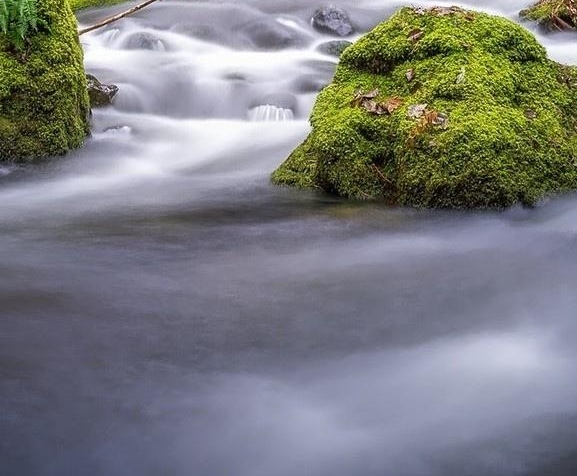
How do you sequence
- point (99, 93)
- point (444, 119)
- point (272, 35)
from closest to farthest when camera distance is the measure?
point (444, 119), point (99, 93), point (272, 35)

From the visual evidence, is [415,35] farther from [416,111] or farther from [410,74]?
[416,111]

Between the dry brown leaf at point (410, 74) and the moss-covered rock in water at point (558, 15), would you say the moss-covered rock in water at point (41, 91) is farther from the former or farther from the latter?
the moss-covered rock in water at point (558, 15)

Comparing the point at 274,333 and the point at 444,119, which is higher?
the point at 444,119

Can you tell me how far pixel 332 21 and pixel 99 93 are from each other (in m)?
5.85

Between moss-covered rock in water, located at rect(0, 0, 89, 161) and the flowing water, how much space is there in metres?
0.39

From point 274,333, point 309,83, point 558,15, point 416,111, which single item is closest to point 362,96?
point 416,111

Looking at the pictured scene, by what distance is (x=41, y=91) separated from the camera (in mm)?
7238

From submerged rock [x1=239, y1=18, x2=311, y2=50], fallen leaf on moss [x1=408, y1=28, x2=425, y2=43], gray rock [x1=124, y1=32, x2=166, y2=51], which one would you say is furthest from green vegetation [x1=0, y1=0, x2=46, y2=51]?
submerged rock [x1=239, y1=18, x2=311, y2=50]

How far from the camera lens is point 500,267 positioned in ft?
14.6

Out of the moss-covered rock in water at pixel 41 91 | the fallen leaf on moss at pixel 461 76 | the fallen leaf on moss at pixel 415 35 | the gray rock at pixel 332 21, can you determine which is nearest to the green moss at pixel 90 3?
the gray rock at pixel 332 21

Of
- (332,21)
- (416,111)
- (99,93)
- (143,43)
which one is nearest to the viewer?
(416,111)

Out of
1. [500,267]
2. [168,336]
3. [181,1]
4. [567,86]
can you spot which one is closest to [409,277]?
[500,267]

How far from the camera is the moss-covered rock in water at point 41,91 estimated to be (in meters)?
7.13

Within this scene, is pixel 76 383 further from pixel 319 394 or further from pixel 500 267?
pixel 500 267
